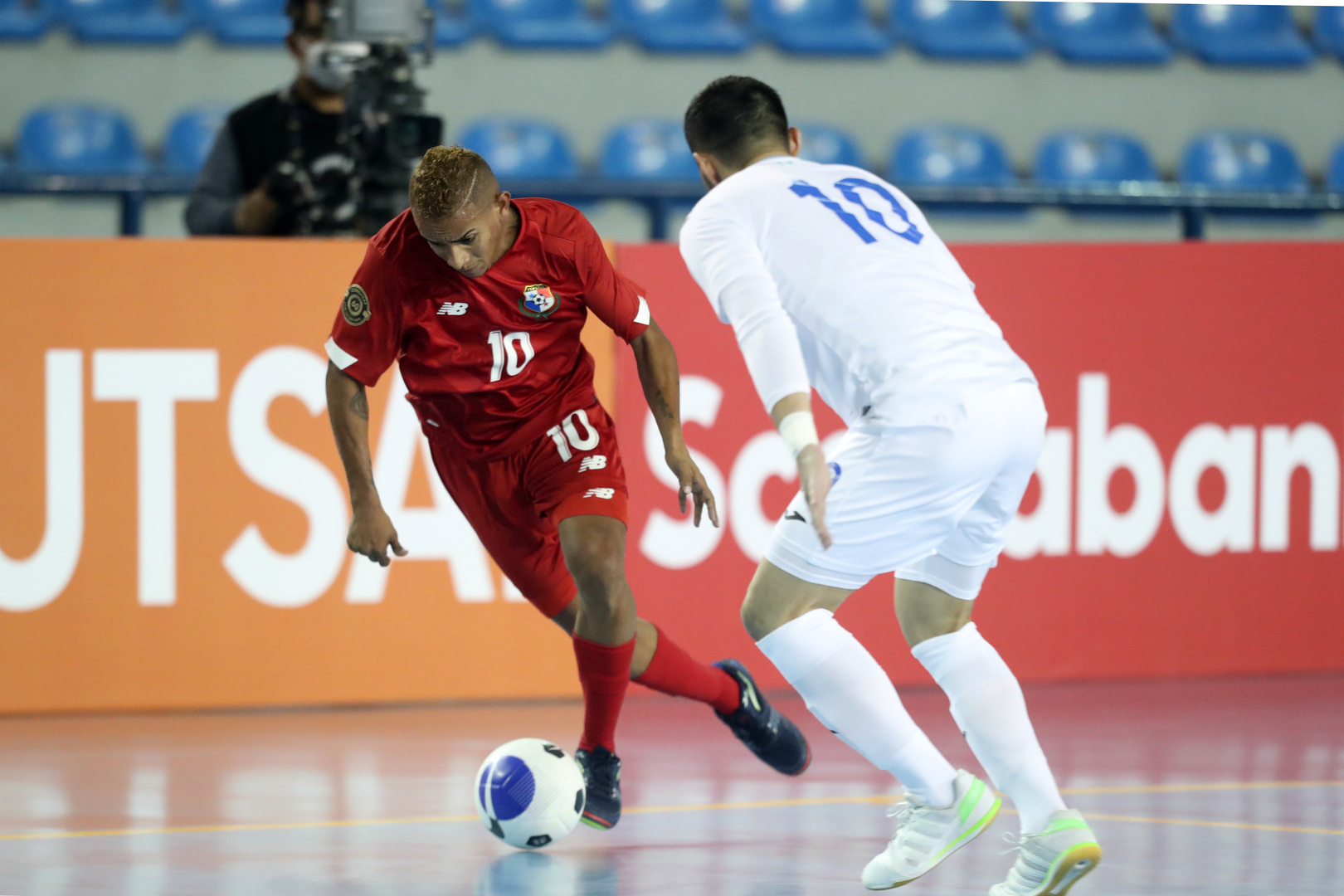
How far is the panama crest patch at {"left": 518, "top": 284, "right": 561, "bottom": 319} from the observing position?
4379 mm

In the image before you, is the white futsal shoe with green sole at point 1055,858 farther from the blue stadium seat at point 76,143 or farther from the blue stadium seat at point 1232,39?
the blue stadium seat at point 1232,39

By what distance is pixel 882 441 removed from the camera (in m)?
3.62

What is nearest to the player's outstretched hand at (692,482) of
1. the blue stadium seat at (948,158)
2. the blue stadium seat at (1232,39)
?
the blue stadium seat at (948,158)

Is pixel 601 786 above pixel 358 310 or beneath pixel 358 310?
beneath

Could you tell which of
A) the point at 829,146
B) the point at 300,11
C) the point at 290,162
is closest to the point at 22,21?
the point at 300,11

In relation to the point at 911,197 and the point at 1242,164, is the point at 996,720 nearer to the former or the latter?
the point at 911,197

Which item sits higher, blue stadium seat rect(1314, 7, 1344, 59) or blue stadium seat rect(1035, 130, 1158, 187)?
blue stadium seat rect(1314, 7, 1344, 59)

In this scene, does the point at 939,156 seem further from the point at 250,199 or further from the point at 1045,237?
the point at 250,199

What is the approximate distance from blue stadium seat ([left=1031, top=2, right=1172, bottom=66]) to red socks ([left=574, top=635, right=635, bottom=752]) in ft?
24.9

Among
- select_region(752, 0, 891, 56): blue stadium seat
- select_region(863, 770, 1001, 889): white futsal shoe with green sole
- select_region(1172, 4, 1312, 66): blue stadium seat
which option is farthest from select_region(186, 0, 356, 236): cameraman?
select_region(1172, 4, 1312, 66): blue stadium seat

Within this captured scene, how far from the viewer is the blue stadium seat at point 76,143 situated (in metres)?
9.54

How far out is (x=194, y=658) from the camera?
6.33 m

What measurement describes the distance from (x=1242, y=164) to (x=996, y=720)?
8.07 meters

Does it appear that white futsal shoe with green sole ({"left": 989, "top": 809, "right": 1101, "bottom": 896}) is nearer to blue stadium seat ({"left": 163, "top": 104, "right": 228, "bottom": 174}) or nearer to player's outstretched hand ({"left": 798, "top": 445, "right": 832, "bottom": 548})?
player's outstretched hand ({"left": 798, "top": 445, "right": 832, "bottom": 548})
